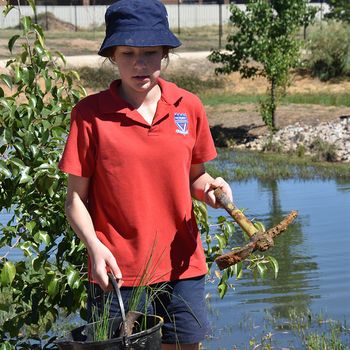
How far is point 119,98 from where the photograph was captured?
157 inches

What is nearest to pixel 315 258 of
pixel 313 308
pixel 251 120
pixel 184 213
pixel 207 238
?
pixel 313 308

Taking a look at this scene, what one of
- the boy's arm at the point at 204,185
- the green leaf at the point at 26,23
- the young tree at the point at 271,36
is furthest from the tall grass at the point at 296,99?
the boy's arm at the point at 204,185

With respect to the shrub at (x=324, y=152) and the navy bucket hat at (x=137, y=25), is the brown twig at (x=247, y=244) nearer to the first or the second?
the navy bucket hat at (x=137, y=25)

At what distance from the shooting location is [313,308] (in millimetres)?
8352

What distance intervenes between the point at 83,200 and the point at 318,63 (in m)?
30.9

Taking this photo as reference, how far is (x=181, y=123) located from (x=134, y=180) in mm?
296

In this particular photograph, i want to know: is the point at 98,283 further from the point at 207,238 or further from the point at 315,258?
the point at 315,258

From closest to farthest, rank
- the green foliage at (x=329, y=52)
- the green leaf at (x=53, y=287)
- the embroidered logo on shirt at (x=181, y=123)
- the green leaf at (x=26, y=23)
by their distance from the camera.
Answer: the embroidered logo on shirt at (x=181, y=123), the green leaf at (x=53, y=287), the green leaf at (x=26, y=23), the green foliage at (x=329, y=52)

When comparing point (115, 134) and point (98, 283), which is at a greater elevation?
point (115, 134)

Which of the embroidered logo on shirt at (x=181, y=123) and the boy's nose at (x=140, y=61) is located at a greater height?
the boy's nose at (x=140, y=61)

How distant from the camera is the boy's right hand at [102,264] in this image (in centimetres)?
375

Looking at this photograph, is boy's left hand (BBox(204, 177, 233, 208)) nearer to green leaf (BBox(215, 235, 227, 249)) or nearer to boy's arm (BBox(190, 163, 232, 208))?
boy's arm (BBox(190, 163, 232, 208))

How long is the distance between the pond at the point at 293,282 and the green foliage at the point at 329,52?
62.6ft

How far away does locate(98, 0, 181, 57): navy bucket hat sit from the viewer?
3898 mm
